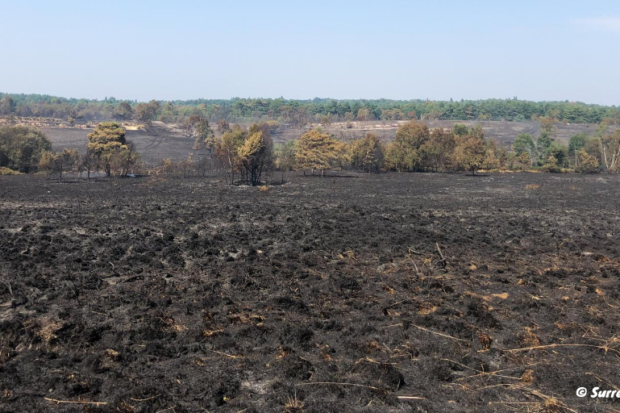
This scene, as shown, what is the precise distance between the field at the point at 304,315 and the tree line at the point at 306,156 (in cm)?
4003

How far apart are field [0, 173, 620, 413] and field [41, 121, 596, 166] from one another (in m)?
86.7

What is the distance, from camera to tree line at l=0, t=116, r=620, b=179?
74.8m

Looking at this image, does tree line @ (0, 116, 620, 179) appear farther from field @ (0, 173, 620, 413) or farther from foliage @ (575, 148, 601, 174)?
field @ (0, 173, 620, 413)

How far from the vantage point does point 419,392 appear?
36.6 ft

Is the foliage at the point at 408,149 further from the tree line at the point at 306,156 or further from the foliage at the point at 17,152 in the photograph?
the foliage at the point at 17,152

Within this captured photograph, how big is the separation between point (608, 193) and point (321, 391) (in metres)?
60.6

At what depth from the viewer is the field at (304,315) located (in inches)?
434

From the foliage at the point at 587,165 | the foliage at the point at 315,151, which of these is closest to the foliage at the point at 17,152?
the foliage at the point at 315,151

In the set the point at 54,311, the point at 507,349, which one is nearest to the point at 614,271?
the point at 507,349

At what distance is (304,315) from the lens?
15.9m

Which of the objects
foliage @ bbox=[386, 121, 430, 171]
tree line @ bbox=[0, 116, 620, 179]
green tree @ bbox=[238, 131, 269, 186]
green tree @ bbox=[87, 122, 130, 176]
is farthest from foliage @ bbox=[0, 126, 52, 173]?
foliage @ bbox=[386, 121, 430, 171]

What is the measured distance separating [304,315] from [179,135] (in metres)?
161

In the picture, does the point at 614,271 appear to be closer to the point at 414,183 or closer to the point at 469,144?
the point at 414,183

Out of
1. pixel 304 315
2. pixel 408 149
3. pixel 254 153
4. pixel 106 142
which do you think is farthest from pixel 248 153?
pixel 304 315
